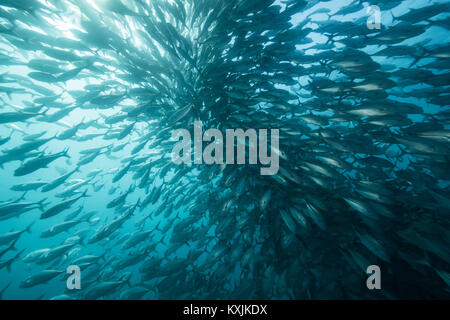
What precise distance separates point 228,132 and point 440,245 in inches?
140

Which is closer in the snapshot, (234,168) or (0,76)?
(234,168)

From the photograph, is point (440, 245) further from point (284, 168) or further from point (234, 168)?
point (234, 168)

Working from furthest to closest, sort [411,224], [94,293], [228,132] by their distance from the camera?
[94,293]
[228,132]
[411,224]

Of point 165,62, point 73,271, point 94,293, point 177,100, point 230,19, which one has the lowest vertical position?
point 94,293

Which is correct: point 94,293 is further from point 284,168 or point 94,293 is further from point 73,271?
point 284,168

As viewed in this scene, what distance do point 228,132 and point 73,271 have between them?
5.03 meters

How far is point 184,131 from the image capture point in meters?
4.45

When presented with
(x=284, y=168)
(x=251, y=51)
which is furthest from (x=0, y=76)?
(x=284, y=168)

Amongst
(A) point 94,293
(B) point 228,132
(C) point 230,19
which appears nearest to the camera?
(C) point 230,19

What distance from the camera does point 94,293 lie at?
4.33 m

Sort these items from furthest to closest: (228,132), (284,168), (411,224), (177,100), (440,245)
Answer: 1. (177,100)
2. (228,132)
3. (284,168)
4. (411,224)
5. (440,245)

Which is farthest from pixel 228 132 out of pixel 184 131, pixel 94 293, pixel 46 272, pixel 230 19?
pixel 46 272

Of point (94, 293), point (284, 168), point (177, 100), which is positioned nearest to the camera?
point (284, 168)
